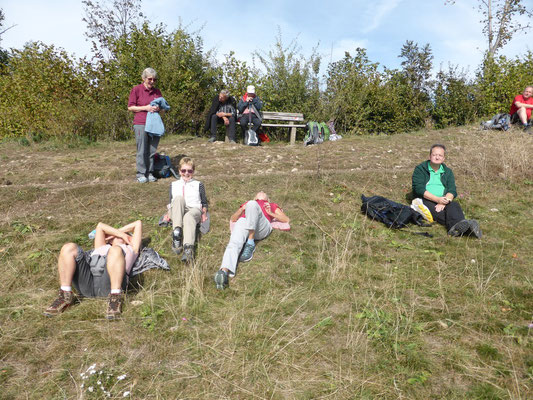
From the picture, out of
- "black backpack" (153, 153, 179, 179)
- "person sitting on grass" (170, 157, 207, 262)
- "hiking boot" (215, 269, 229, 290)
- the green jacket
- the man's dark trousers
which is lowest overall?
"hiking boot" (215, 269, 229, 290)

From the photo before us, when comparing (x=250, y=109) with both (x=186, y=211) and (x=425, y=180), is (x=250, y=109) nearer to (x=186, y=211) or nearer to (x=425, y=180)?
(x=425, y=180)

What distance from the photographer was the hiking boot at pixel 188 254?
425 cm

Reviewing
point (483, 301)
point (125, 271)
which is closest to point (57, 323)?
point (125, 271)

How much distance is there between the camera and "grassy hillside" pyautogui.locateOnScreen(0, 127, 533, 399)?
2559 mm

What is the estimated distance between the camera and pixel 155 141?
23.5 feet

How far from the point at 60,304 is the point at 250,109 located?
847 centimetres

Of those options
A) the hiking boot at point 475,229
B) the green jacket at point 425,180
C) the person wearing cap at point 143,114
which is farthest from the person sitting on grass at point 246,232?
the person wearing cap at point 143,114

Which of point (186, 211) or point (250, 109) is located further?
point (250, 109)

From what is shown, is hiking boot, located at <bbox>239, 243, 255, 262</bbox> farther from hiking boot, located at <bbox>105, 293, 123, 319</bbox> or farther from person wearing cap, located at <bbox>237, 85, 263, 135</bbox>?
person wearing cap, located at <bbox>237, 85, 263, 135</bbox>

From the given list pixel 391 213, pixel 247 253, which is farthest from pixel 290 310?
pixel 391 213

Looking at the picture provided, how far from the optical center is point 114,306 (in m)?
3.35

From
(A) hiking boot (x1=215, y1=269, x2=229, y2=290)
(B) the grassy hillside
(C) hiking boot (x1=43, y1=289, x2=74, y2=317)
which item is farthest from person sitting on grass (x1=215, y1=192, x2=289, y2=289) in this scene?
(C) hiking boot (x1=43, y1=289, x2=74, y2=317)

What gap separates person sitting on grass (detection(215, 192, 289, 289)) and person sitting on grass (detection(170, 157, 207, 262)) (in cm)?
48

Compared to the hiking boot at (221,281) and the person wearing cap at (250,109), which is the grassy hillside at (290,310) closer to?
the hiking boot at (221,281)
